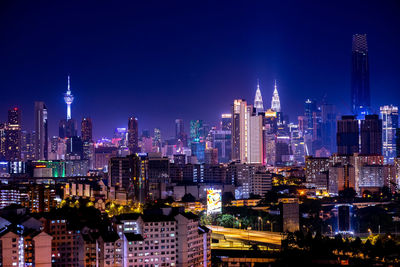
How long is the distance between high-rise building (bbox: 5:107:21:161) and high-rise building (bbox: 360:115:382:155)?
21.0 meters

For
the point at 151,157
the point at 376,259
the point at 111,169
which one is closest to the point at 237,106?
the point at 151,157

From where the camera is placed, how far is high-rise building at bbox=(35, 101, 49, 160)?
150 feet

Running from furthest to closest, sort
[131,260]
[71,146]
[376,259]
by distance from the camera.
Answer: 1. [71,146]
2. [376,259]
3. [131,260]

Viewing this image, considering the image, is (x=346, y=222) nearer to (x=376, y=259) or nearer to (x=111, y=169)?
(x=376, y=259)

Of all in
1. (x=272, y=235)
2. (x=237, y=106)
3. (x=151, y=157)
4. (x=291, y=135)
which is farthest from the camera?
(x=291, y=135)

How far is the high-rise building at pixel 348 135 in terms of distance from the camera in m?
42.7

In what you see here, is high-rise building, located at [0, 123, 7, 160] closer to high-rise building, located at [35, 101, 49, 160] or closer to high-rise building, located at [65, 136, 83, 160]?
high-rise building, located at [35, 101, 49, 160]

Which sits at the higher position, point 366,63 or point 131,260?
point 366,63

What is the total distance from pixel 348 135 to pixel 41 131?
1965 centimetres

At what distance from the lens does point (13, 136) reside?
43875 mm

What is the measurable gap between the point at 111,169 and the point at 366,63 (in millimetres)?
24571

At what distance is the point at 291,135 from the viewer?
55.7 metres

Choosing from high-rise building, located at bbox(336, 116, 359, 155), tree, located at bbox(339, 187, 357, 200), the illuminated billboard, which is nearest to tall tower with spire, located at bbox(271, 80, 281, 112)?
high-rise building, located at bbox(336, 116, 359, 155)

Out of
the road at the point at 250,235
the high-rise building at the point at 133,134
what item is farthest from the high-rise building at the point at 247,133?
the road at the point at 250,235
